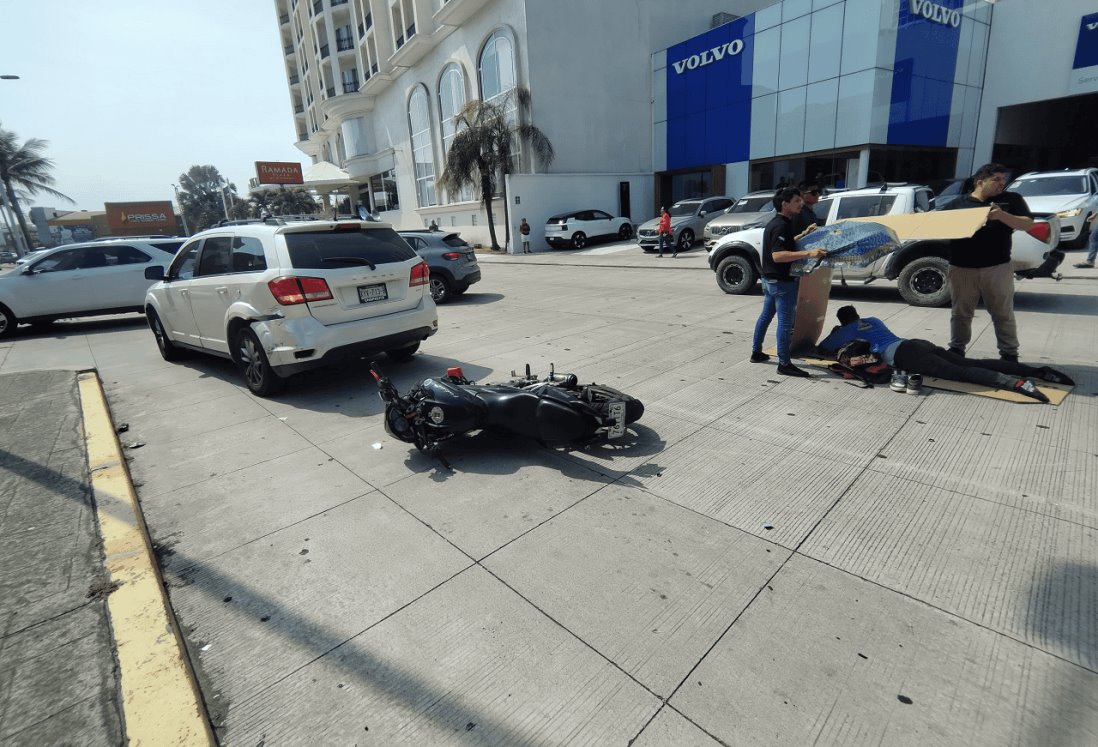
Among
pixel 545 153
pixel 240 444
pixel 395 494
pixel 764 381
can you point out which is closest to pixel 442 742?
pixel 395 494

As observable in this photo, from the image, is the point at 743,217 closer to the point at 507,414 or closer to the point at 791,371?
the point at 791,371

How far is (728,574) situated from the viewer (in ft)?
8.55

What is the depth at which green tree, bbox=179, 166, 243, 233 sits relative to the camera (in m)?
88.1

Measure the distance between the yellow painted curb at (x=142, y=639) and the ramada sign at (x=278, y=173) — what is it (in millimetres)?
55803

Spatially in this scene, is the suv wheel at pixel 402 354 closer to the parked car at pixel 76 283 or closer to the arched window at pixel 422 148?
the parked car at pixel 76 283

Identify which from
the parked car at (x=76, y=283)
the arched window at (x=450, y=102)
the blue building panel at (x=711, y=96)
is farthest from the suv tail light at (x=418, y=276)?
the arched window at (x=450, y=102)

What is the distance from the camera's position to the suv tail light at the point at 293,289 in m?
5.09

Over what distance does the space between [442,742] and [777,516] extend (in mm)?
2099

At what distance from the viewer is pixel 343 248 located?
547 centimetres

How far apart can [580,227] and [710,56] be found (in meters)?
9.47

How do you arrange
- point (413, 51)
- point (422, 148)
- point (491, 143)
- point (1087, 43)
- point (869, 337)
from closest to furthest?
point (869, 337)
point (1087, 43)
point (491, 143)
point (413, 51)
point (422, 148)

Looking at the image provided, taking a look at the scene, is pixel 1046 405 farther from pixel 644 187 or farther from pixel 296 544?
pixel 644 187

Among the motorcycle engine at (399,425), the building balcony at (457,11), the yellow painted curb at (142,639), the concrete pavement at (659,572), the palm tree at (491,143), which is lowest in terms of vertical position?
the concrete pavement at (659,572)

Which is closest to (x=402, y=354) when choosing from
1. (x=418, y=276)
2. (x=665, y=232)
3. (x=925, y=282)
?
(x=418, y=276)
